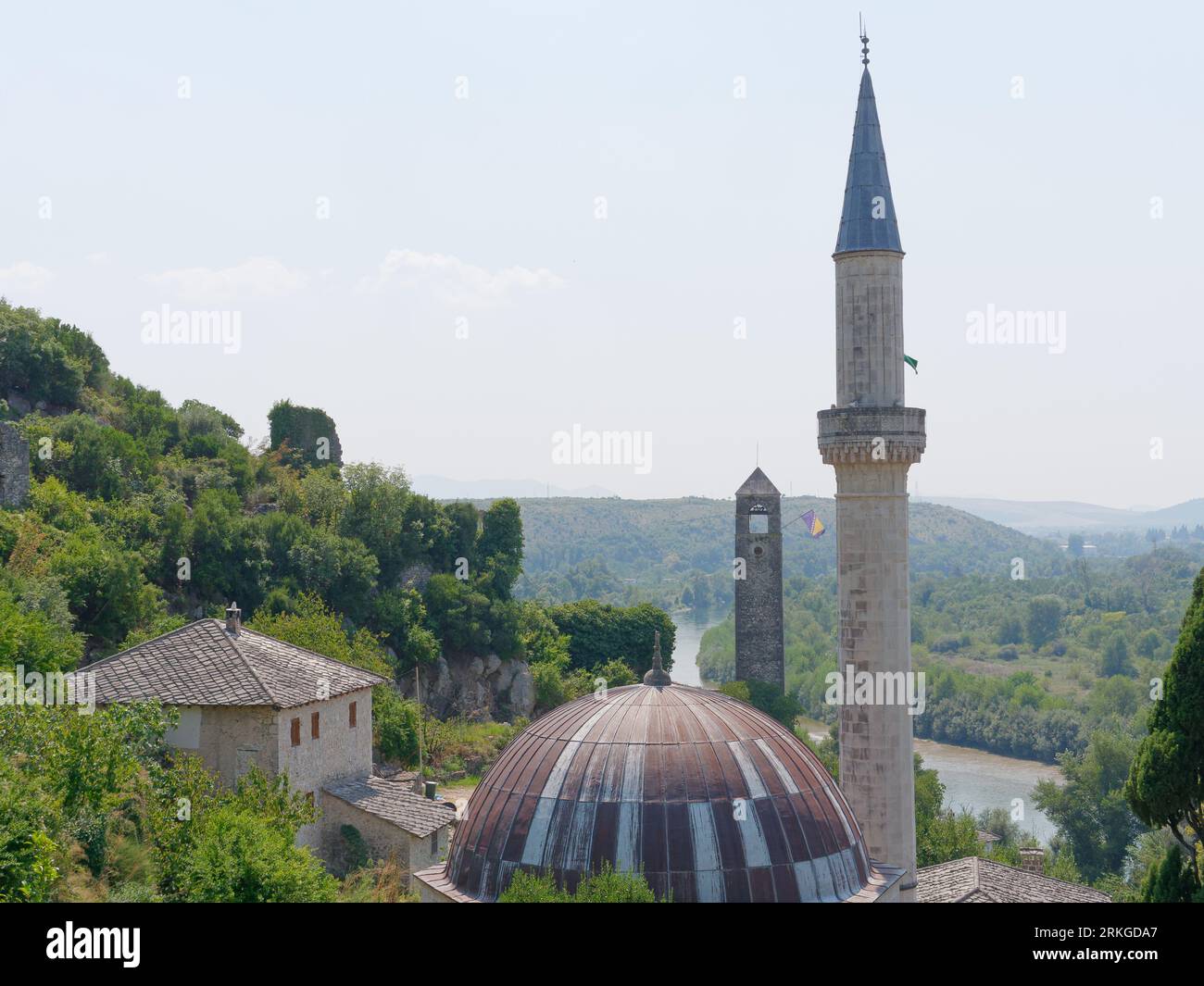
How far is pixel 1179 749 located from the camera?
21.1 meters

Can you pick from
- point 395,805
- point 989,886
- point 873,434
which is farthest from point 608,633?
point 873,434

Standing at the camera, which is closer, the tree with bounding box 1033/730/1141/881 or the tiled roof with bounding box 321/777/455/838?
the tiled roof with bounding box 321/777/455/838

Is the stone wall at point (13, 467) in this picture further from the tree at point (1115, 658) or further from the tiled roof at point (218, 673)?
the tree at point (1115, 658)

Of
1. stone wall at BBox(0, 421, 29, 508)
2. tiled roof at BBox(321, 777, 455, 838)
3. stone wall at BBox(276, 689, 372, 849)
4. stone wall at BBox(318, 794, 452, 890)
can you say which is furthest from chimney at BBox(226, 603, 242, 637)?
stone wall at BBox(0, 421, 29, 508)

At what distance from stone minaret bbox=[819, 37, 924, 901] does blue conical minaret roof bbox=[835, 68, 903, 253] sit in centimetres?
3

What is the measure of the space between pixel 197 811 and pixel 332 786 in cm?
677

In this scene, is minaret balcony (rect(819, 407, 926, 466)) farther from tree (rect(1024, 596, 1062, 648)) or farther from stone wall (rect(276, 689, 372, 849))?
tree (rect(1024, 596, 1062, 648))

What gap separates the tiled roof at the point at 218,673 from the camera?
24906 millimetres

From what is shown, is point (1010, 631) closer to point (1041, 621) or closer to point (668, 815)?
point (1041, 621)

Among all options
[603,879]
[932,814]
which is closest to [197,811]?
[603,879]

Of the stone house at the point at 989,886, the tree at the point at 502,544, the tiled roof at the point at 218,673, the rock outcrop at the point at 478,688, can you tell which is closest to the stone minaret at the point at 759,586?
the tree at the point at 502,544

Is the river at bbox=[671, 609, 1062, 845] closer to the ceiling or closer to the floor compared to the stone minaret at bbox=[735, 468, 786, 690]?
closer to the floor

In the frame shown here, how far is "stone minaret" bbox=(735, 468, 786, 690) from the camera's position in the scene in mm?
61781

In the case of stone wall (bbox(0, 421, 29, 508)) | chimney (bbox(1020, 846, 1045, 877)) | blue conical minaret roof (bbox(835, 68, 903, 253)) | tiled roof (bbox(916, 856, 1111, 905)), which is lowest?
chimney (bbox(1020, 846, 1045, 877))
